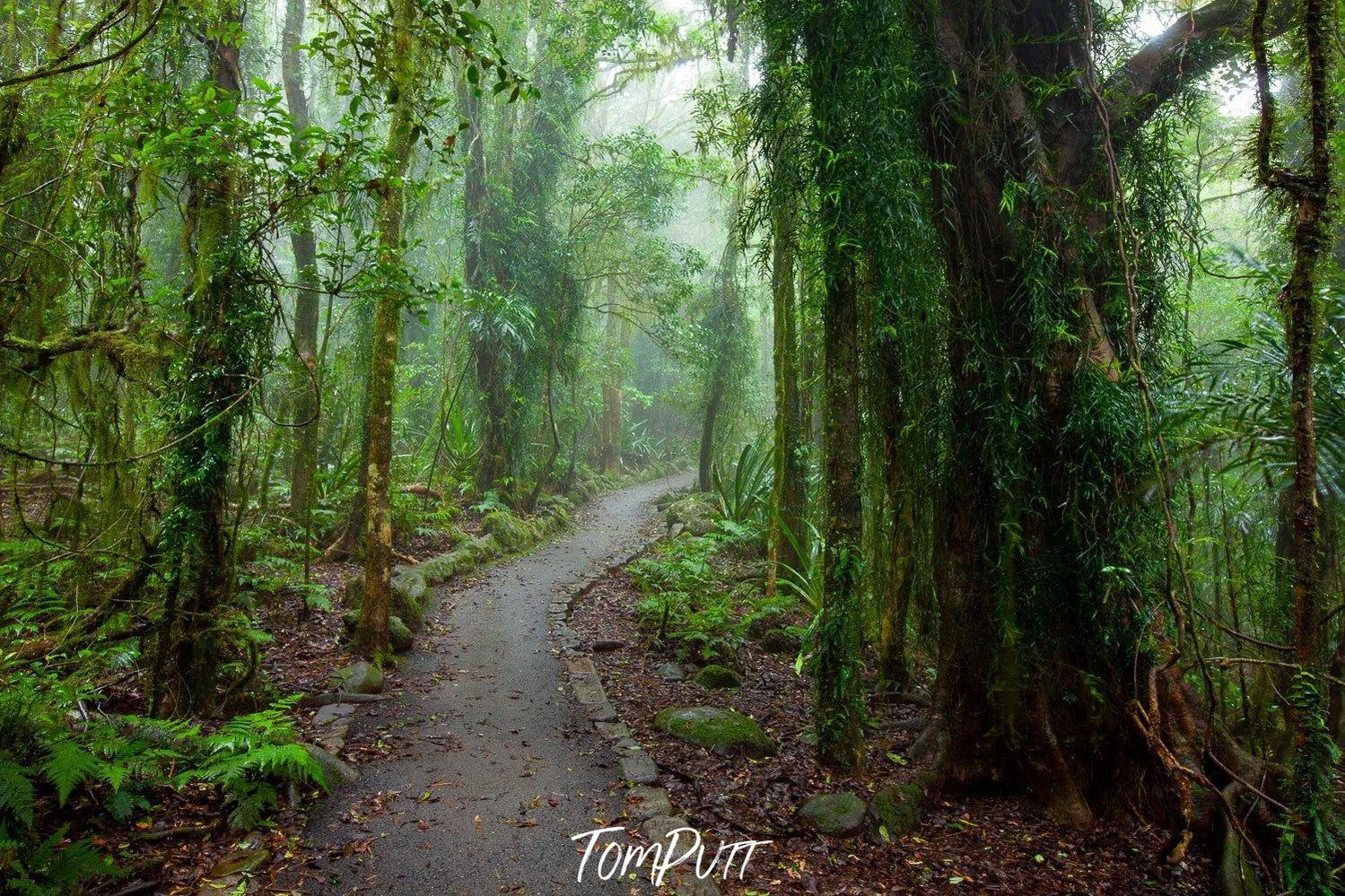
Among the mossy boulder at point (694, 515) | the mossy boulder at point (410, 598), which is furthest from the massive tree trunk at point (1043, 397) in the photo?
the mossy boulder at point (694, 515)

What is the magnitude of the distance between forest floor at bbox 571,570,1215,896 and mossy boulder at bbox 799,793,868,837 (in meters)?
0.05

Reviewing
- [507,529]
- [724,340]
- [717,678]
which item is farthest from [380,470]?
[724,340]

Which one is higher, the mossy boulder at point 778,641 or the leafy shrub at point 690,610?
the leafy shrub at point 690,610

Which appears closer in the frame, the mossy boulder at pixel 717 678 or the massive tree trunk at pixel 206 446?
the massive tree trunk at pixel 206 446

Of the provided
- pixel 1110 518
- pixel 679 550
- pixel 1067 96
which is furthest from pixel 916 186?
pixel 679 550

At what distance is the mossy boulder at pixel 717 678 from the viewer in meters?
5.30

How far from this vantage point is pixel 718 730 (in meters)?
4.28

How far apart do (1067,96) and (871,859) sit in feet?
13.6

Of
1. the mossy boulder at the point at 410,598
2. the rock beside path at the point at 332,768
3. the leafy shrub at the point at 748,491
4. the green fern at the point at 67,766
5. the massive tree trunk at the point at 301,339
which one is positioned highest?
the massive tree trunk at the point at 301,339

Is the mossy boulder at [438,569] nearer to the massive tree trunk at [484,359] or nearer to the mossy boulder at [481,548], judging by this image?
the mossy boulder at [481,548]

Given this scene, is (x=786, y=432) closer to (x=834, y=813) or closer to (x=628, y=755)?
(x=628, y=755)

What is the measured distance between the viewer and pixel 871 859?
3189 mm

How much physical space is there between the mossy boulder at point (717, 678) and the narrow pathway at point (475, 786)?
1.05 metres

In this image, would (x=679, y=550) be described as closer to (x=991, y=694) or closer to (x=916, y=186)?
(x=991, y=694)
